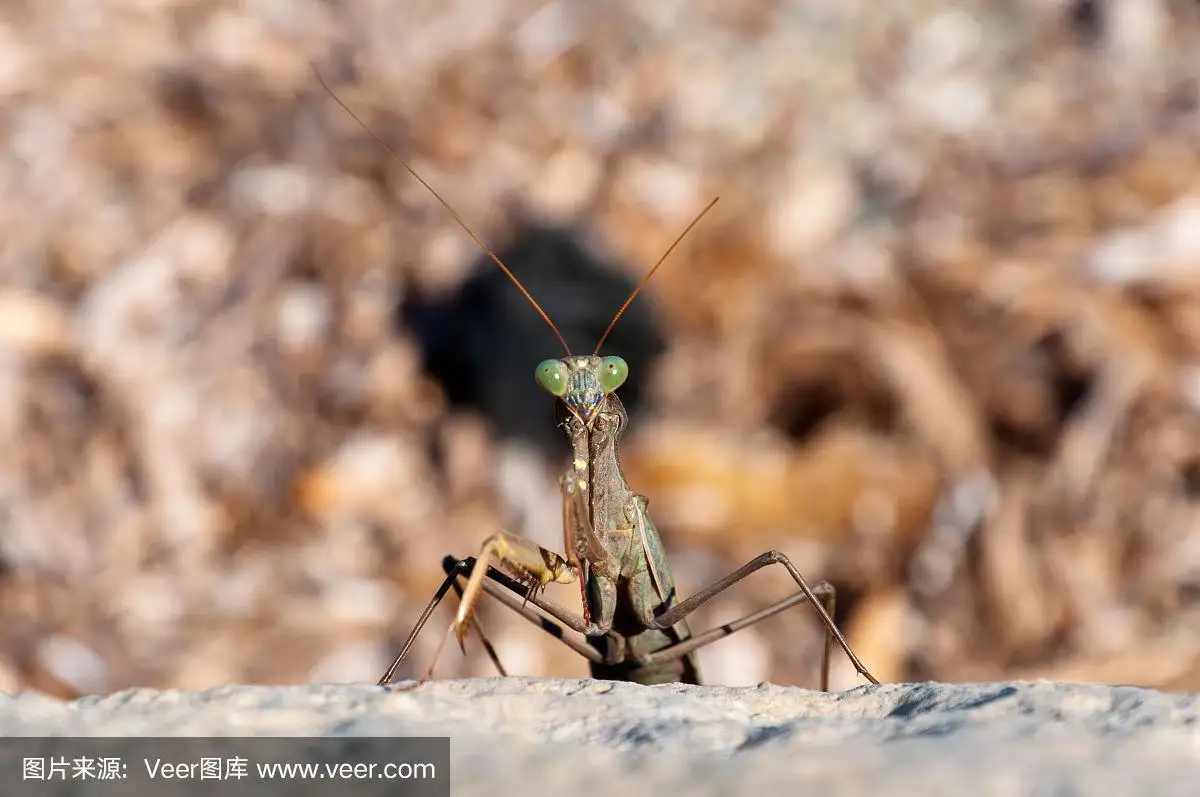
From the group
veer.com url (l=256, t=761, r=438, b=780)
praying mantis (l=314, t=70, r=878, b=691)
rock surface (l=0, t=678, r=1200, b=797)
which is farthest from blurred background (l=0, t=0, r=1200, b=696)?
veer.com url (l=256, t=761, r=438, b=780)

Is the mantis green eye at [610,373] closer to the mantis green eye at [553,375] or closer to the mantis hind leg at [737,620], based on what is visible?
the mantis green eye at [553,375]

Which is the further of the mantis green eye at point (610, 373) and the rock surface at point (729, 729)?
the mantis green eye at point (610, 373)

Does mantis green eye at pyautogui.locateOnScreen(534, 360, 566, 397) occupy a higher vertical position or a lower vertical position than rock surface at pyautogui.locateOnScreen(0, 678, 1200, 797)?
higher

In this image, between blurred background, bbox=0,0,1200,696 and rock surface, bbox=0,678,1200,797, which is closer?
rock surface, bbox=0,678,1200,797

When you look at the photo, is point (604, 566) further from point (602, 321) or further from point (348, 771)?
point (602, 321)

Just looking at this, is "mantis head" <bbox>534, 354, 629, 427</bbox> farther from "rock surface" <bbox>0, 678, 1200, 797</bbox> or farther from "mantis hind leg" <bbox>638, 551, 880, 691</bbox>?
"rock surface" <bbox>0, 678, 1200, 797</bbox>

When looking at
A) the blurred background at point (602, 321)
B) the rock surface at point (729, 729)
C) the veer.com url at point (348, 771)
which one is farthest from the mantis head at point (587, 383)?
the blurred background at point (602, 321)

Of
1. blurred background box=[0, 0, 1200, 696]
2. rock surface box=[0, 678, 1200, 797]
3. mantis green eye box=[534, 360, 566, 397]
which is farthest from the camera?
blurred background box=[0, 0, 1200, 696]
